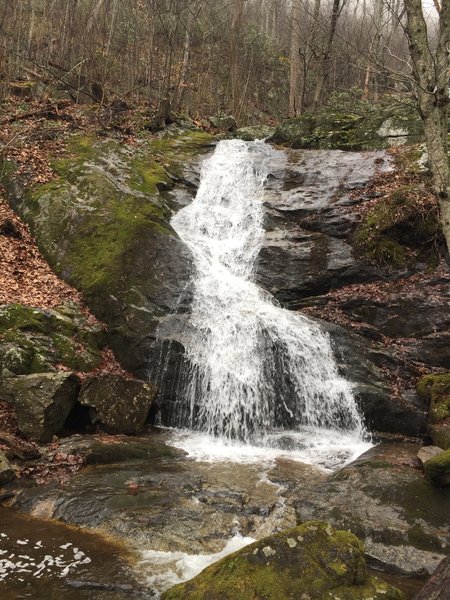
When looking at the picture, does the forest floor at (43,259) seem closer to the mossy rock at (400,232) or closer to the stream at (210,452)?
the mossy rock at (400,232)

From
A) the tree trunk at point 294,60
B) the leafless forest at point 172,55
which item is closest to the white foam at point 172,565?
the leafless forest at point 172,55

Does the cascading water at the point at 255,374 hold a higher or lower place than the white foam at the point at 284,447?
higher

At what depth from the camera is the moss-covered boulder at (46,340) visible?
7.88 m

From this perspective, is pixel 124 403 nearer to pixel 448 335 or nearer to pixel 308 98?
pixel 448 335

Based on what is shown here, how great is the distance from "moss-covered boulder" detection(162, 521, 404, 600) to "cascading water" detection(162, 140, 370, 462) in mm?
4576

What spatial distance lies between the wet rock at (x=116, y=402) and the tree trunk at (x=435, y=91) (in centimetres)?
553

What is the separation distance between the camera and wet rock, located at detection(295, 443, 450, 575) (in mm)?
4844

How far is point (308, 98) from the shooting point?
90.2ft

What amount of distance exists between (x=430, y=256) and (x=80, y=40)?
50.3 feet

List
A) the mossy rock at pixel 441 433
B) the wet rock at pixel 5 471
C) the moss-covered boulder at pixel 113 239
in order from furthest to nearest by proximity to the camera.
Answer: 1. the moss-covered boulder at pixel 113 239
2. the mossy rock at pixel 441 433
3. the wet rock at pixel 5 471

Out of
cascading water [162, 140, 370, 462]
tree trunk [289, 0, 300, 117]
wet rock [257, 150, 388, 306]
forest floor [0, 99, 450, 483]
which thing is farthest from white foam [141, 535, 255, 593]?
tree trunk [289, 0, 300, 117]

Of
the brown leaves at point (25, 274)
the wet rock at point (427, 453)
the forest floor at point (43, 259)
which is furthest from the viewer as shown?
the brown leaves at point (25, 274)

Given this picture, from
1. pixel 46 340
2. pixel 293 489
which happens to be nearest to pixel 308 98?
pixel 46 340

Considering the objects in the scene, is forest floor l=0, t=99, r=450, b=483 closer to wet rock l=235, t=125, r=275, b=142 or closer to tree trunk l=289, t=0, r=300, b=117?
wet rock l=235, t=125, r=275, b=142
